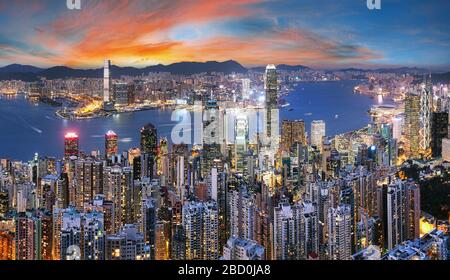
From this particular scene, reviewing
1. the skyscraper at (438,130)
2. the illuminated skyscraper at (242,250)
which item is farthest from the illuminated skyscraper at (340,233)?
the skyscraper at (438,130)

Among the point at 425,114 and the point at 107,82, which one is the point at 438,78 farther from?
the point at 107,82

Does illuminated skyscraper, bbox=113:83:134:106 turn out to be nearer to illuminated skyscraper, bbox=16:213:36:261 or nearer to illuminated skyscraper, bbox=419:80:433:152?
illuminated skyscraper, bbox=16:213:36:261

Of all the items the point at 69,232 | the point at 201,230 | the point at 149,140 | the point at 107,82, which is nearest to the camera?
the point at 69,232

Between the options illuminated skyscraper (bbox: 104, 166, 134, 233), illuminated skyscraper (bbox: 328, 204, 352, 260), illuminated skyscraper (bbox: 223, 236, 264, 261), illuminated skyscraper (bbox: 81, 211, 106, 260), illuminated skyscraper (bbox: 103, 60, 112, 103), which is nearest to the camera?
illuminated skyscraper (bbox: 223, 236, 264, 261)

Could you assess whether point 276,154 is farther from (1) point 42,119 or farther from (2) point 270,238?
(1) point 42,119

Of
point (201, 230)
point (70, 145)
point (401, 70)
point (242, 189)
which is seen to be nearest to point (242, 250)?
point (201, 230)

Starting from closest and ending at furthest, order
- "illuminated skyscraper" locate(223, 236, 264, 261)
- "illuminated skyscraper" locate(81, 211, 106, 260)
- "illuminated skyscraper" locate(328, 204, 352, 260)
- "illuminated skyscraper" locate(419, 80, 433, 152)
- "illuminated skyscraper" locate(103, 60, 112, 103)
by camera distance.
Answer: "illuminated skyscraper" locate(223, 236, 264, 261)
"illuminated skyscraper" locate(81, 211, 106, 260)
"illuminated skyscraper" locate(328, 204, 352, 260)
"illuminated skyscraper" locate(103, 60, 112, 103)
"illuminated skyscraper" locate(419, 80, 433, 152)

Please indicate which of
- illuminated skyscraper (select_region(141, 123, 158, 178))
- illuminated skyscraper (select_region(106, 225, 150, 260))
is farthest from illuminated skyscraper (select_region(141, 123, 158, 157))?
illuminated skyscraper (select_region(106, 225, 150, 260))
